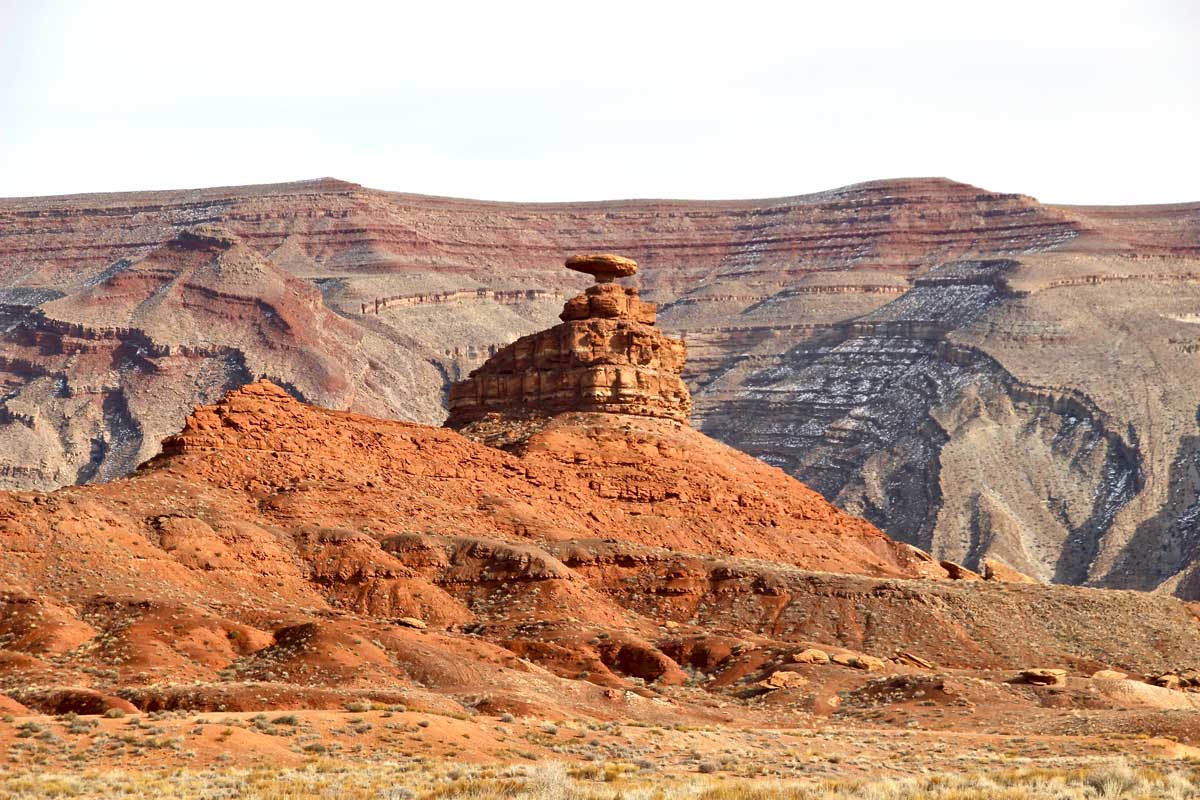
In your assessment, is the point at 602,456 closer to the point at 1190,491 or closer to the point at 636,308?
the point at 636,308

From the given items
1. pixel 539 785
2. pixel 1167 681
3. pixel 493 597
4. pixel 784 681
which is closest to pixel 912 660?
pixel 784 681

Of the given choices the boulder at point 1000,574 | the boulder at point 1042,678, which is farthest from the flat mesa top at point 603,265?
the boulder at point 1042,678

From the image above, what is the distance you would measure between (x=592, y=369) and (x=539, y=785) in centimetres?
5492

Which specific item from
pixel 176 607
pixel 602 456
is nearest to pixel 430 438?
pixel 602 456

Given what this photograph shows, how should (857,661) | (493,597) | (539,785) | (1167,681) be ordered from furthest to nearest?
(1167,681) < (493,597) < (857,661) < (539,785)

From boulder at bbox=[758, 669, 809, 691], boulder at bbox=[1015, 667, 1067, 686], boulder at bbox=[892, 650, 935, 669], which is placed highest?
boulder at bbox=[758, 669, 809, 691]

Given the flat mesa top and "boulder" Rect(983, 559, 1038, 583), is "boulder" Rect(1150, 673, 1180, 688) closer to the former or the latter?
"boulder" Rect(983, 559, 1038, 583)

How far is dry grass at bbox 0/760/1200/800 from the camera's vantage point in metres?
43.0

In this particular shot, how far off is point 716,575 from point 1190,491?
366ft

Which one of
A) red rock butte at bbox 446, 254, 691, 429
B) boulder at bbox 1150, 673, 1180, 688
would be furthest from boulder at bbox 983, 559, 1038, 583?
boulder at bbox 1150, 673, 1180, 688

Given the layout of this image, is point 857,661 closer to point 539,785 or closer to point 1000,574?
point 1000,574

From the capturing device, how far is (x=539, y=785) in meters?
44.2

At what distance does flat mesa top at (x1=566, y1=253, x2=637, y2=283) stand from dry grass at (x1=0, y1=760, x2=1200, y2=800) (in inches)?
2230

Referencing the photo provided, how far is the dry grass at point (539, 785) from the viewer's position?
43.0 metres
